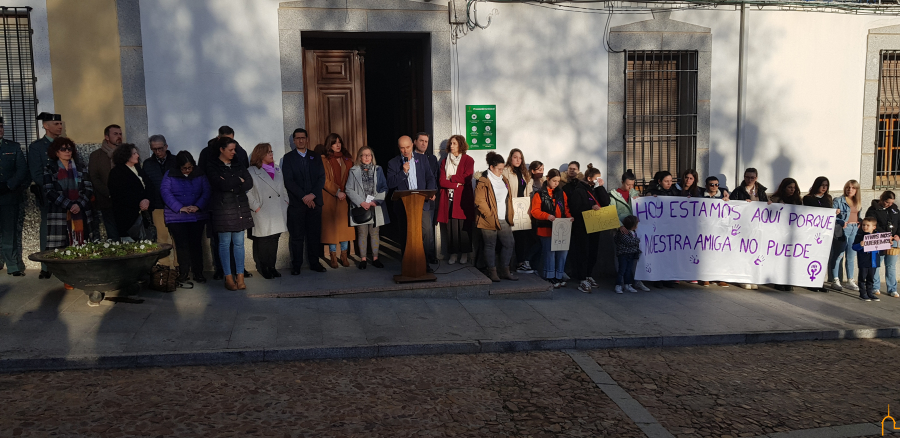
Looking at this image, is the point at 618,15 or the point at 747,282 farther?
the point at 618,15

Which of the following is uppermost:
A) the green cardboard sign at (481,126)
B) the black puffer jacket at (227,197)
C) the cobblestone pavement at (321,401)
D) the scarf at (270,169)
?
the green cardboard sign at (481,126)

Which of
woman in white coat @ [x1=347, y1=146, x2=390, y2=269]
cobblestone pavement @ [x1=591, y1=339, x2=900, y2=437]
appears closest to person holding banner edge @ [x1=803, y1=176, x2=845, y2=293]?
cobblestone pavement @ [x1=591, y1=339, x2=900, y2=437]

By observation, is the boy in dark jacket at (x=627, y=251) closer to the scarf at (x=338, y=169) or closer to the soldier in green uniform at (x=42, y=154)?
the scarf at (x=338, y=169)

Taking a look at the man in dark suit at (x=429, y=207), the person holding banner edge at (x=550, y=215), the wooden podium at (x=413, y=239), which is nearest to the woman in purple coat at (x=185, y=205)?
the wooden podium at (x=413, y=239)

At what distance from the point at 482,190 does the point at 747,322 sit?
11.5 feet

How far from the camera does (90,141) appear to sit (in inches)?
363

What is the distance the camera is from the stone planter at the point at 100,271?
6988 millimetres

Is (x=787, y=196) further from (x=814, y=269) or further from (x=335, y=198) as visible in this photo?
(x=335, y=198)

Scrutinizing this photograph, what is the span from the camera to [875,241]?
9.50 metres

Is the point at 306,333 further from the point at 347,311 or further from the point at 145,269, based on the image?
the point at 145,269

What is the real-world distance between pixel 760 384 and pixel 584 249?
3972mm

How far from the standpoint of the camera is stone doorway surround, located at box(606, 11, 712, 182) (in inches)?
419

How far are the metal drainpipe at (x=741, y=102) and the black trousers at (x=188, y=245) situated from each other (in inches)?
316

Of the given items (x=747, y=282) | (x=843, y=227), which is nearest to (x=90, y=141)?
(x=747, y=282)
